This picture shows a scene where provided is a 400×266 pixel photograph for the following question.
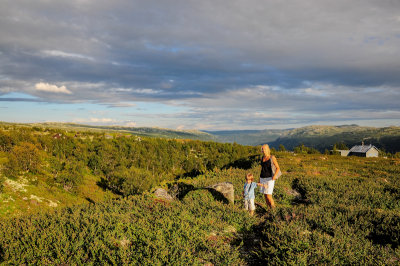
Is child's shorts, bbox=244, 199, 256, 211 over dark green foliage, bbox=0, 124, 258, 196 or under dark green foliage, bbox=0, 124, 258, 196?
over

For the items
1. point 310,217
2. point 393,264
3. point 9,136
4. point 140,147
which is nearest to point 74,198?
point 9,136

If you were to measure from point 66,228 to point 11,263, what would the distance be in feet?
5.32

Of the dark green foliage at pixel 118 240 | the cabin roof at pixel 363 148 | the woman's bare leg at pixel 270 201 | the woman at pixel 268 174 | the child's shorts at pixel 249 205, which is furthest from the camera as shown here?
the cabin roof at pixel 363 148

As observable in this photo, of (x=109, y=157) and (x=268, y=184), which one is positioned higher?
(x=268, y=184)

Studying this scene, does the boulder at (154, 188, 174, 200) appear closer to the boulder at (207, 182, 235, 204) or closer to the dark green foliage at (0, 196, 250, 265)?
the boulder at (207, 182, 235, 204)

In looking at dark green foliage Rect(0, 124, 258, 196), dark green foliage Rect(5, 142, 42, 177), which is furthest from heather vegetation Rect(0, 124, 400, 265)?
dark green foliage Rect(5, 142, 42, 177)

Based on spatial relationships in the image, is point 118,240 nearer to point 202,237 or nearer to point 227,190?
point 202,237

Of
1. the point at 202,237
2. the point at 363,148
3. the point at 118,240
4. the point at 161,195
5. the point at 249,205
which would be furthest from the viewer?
the point at 363,148

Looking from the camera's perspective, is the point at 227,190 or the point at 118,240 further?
the point at 227,190

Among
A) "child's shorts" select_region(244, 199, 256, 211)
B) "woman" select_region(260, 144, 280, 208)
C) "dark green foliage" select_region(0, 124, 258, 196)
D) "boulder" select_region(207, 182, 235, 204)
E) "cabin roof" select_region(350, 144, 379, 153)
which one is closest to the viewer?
"woman" select_region(260, 144, 280, 208)

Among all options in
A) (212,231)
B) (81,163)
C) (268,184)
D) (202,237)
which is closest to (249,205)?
(268,184)

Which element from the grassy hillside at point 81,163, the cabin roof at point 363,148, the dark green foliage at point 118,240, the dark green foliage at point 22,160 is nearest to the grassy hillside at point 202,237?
the dark green foliage at point 118,240

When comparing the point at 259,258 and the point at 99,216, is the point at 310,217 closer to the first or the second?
the point at 259,258

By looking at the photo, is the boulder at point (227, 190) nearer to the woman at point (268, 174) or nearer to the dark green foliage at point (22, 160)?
the woman at point (268, 174)
